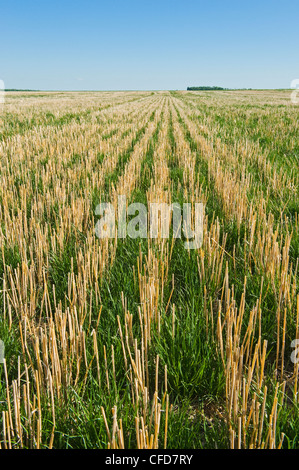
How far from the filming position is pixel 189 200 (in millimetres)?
3510

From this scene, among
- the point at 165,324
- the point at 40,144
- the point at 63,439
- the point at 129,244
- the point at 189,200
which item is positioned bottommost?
the point at 63,439

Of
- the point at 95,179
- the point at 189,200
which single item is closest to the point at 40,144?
the point at 95,179

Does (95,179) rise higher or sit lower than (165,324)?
higher

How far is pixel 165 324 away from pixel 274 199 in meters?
2.36

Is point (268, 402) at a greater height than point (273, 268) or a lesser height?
lesser

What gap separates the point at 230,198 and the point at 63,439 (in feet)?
8.23

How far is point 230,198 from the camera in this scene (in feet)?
10.6

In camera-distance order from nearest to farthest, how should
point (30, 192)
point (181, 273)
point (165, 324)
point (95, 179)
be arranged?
point (165, 324) → point (181, 273) → point (30, 192) → point (95, 179)

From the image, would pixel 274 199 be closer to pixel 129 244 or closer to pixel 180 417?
pixel 129 244

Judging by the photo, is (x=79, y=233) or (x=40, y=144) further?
(x=40, y=144)
